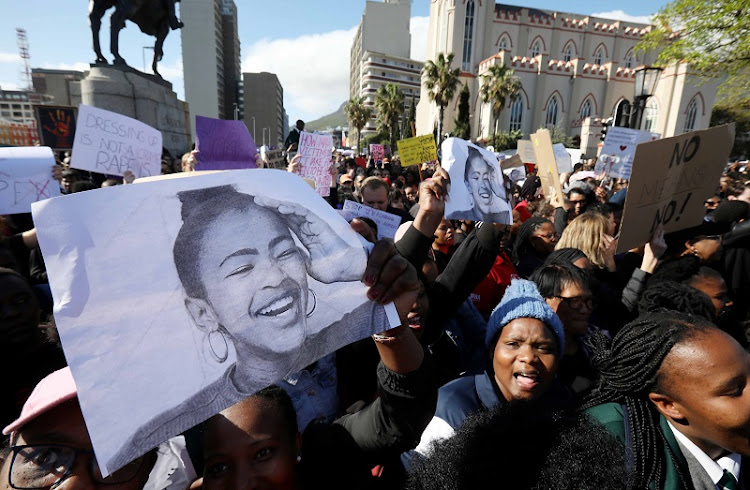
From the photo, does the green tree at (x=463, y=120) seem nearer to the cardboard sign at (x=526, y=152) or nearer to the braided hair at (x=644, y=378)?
the cardboard sign at (x=526, y=152)

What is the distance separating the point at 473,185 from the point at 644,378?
169 centimetres

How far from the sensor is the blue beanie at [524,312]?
186cm

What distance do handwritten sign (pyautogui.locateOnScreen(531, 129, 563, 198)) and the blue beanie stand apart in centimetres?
275

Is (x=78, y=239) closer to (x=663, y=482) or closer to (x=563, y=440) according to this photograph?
(x=563, y=440)

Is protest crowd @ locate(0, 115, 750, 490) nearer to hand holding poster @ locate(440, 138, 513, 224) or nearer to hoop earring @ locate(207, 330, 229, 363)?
hoop earring @ locate(207, 330, 229, 363)

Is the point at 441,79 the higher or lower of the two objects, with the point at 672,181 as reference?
higher

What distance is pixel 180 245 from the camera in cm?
86

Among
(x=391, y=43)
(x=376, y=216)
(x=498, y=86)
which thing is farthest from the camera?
(x=391, y=43)

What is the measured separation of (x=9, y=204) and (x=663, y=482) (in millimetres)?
4459

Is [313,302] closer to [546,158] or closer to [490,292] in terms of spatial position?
[490,292]

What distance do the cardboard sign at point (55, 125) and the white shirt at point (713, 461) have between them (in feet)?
32.0

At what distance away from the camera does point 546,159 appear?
14.8 ft

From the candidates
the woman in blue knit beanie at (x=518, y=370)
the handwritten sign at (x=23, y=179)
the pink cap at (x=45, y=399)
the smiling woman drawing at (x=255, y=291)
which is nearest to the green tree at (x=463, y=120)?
the handwritten sign at (x=23, y=179)

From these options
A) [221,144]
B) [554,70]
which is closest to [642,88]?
[221,144]
